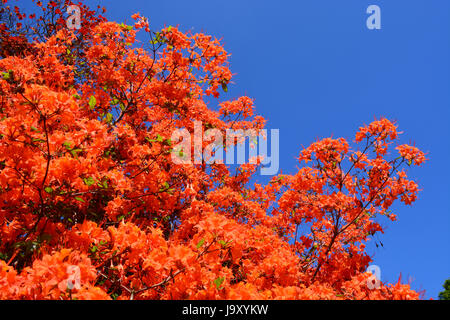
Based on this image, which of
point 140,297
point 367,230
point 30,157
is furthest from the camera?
point 367,230

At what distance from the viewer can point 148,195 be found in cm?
443

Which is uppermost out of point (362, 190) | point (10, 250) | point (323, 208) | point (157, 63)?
point (157, 63)

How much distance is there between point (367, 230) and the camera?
579 centimetres

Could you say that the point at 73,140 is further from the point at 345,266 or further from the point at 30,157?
the point at 345,266

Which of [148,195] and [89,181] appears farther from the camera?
[148,195]

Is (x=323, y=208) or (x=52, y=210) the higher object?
(x=323, y=208)

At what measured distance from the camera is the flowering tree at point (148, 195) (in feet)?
8.08

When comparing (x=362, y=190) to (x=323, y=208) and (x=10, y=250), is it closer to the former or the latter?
(x=323, y=208)

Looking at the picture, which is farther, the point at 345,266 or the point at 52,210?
the point at 345,266

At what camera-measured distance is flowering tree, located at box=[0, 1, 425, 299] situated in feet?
8.08

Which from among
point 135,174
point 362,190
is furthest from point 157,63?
point 362,190

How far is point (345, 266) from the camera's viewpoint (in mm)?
5387
